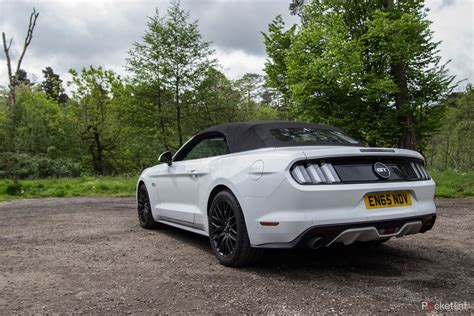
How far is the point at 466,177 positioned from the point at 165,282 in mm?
10888

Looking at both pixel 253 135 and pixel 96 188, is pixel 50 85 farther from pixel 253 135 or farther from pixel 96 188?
pixel 253 135

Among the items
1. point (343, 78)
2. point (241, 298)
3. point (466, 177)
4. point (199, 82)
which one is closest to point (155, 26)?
point (199, 82)

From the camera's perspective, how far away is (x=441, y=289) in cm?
283

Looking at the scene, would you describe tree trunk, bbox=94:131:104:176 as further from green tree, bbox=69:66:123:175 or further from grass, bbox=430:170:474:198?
grass, bbox=430:170:474:198

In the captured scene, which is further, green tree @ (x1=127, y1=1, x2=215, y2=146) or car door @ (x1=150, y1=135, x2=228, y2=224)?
green tree @ (x1=127, y1=1, x2=215, y2=146)

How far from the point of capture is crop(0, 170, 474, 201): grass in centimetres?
1027

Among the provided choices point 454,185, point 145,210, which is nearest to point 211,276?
point 145,210

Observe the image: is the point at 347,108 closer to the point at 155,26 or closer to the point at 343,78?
the point at 343,78

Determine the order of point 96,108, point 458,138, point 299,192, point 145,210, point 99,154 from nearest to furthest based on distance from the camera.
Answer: point 299,192, point 145,210, point 96,108, point 99,154, point 458,138

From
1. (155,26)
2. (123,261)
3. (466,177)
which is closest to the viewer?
(123,261)

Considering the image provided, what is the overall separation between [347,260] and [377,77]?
12.1 metres

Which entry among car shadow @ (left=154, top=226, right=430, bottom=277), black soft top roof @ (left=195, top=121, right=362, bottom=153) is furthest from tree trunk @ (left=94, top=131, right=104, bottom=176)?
black soft top roof @ (left=195, top=121, right=362, bottom=153)

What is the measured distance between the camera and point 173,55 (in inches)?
806

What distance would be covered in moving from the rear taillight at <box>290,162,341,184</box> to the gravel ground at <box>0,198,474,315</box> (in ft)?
2.69
